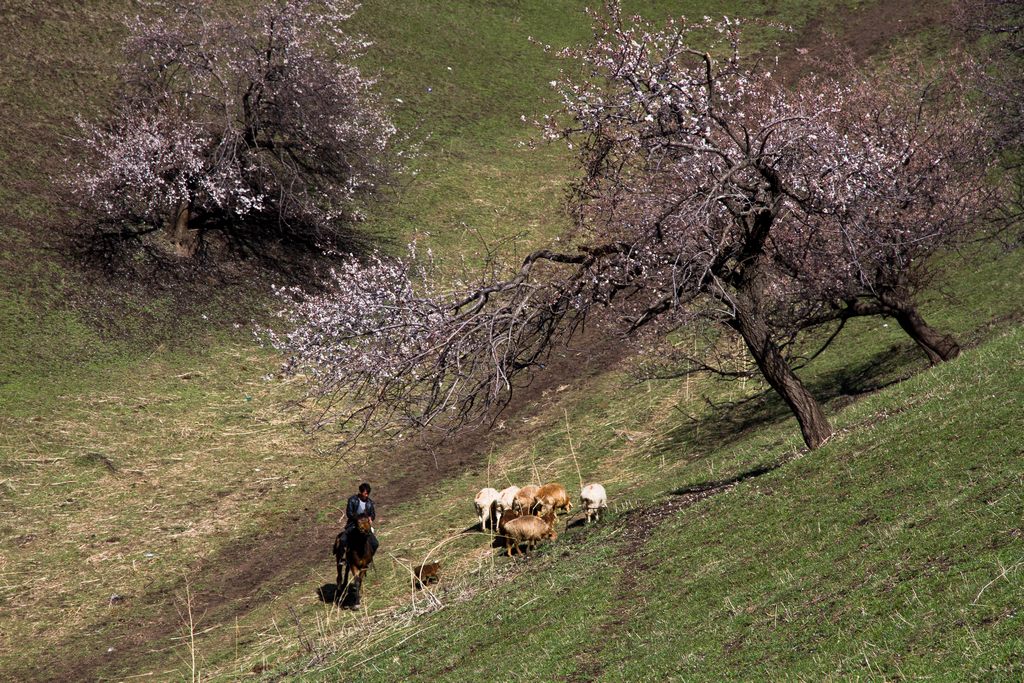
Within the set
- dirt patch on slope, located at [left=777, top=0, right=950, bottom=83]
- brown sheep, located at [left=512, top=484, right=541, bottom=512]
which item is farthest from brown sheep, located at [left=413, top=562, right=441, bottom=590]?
dirt patch on slope, located at [left=777, top=0, right=950, bottom=83]

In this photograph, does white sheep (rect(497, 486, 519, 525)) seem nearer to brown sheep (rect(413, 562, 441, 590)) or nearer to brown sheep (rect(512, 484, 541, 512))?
brown sheep (rect(512, 484, 541, 512))

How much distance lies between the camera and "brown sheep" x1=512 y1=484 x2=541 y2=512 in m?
24.6

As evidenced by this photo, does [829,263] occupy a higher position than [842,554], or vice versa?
[829,263]

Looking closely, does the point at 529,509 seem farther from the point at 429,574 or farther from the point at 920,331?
the point at 920,331

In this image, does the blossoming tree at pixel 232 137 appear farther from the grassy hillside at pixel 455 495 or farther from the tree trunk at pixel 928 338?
the tree trunk at pixel 928 338

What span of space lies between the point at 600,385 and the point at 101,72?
28781 mm

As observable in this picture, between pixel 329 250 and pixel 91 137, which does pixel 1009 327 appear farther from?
pixel 91 137

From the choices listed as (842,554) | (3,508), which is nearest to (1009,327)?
(842,554)

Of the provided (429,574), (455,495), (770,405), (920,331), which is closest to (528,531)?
(429,574)

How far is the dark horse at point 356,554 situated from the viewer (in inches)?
926

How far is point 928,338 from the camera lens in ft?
90.2

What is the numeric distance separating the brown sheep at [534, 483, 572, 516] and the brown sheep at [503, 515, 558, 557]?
92cm

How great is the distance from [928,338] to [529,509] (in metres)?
11.6

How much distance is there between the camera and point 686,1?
70688mm
